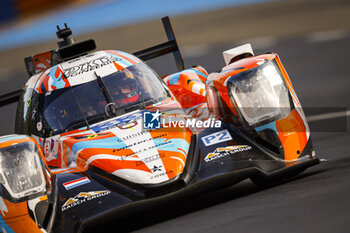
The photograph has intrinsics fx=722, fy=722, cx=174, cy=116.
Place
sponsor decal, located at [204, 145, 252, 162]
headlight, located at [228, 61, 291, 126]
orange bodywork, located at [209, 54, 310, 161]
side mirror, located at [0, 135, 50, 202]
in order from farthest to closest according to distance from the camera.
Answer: headlight, located at [228, 61, 291, 126] < orange bodywork, located at [209, 54, 310, 161] < sponsor decal, located at [204, 145, 252, 162] < side mirror, located at [0, 135, 50, 202]

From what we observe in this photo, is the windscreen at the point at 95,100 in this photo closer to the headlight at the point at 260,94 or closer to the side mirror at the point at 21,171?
the side mirror at the point at 21,171

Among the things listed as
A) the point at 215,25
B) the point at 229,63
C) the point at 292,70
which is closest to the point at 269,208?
the point at 229,63

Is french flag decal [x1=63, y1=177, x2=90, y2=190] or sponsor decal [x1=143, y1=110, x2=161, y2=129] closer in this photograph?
french flag decal [x1=63, y1=177, x2=90, y2=190]

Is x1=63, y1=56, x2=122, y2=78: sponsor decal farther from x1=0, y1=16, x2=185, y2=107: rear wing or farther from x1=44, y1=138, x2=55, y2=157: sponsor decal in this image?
x1=44, y1=138, x2=55, y2=157: sponsor decal

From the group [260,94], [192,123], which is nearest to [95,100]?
[192,123]

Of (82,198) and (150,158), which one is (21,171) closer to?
(82,198)

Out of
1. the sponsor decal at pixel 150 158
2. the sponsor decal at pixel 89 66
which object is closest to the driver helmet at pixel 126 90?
the sponsor decal at pixel 89 66

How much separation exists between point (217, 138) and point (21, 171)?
173 centimetres

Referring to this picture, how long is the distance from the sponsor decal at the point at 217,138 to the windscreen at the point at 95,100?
3.10 feet

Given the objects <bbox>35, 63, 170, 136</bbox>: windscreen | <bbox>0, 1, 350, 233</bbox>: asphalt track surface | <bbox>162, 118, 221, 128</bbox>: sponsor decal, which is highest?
<bbox>35, 63, 170, 136</bbox>: windscreen

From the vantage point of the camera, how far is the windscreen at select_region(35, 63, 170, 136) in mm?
7027

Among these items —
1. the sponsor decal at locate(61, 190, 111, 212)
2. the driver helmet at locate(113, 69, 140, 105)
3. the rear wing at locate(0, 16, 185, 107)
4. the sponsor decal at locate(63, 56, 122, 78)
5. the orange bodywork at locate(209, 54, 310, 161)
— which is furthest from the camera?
the rear wing at locate(0, 16, 185, 107)

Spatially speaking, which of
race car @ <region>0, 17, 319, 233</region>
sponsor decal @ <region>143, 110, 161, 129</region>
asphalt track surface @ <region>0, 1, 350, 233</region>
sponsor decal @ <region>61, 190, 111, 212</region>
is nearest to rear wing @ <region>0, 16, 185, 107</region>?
race car @ <region>0, 17, 319, 233</region>

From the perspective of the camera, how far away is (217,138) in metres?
6.45
